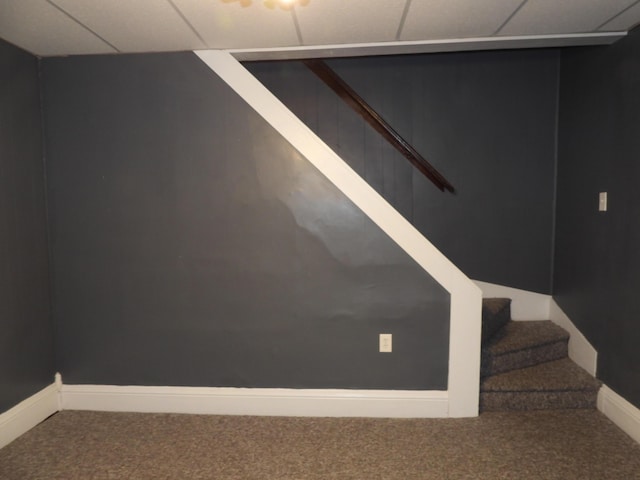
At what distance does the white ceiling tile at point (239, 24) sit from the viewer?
1562mm

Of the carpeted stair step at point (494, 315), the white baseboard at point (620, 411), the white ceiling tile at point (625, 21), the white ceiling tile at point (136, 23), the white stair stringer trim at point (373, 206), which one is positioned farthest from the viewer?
the carpeted stair step at point (494, 315)

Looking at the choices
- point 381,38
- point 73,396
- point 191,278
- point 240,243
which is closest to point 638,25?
point 381,38

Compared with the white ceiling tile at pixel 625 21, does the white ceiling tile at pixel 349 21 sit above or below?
below

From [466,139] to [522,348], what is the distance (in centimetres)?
155

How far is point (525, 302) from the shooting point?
2758 millimetres

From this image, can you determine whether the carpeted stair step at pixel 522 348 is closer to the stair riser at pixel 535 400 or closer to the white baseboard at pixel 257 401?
the stair riser at pixel 535 400

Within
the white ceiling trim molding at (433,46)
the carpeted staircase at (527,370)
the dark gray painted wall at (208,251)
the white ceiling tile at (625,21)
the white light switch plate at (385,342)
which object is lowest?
the carpeted staircase at (527,370)

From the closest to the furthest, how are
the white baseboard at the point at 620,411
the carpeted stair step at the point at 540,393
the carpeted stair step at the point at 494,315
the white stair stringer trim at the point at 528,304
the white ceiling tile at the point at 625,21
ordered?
the white ceiling tile at the point at 625,21 < the white baseboard at the point at 620,411 < the carpeted stair step at the point at 540,393 < the carpeted stair step at the point at 494,315 < the white stair stringer trim at the point at 528,304

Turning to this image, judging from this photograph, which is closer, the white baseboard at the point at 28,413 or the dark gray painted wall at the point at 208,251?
the white baseboard at the point at 28,413

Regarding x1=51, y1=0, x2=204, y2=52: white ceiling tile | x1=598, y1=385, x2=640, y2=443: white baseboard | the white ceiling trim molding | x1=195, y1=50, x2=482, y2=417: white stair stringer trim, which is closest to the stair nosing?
x1=195, y1=50, x2=482, y2=417: white stair stringer trim

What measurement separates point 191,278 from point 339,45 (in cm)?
155

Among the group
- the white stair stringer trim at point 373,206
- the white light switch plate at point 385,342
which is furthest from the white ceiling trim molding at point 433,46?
the white light switch plate at point 385,342

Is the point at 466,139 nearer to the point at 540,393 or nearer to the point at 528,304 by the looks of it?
the point at 528,304

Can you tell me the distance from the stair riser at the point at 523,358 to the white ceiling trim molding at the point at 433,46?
1803mm
